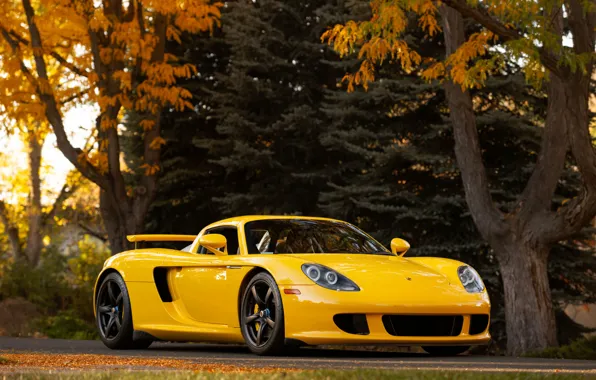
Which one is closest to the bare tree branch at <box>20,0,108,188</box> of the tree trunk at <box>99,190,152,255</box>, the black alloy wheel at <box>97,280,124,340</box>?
the tree trunk at <box>99,190,152,255</box>

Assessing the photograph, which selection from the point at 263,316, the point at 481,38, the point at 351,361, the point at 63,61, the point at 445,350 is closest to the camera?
the point at 351,361

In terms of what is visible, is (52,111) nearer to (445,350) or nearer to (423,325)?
(445,350)

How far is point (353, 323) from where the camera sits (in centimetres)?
913

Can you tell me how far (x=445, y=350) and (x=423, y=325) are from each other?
91 cm

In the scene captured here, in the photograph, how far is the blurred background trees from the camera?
59.8 feet

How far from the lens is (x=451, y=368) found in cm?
804

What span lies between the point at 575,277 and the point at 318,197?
225 inches

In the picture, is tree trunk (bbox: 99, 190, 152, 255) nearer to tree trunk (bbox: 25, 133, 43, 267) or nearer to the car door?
the car door

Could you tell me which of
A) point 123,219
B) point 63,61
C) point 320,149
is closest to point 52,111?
point 63,61

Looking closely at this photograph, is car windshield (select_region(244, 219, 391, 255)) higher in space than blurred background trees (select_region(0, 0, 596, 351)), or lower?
lower

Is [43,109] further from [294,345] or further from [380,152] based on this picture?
[294,345]

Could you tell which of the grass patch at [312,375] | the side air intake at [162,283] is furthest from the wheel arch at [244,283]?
the grass patch at [312,375]

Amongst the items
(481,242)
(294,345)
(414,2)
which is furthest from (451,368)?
(481,242)

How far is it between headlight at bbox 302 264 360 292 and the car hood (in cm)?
6
